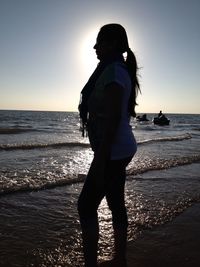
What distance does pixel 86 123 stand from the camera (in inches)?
104

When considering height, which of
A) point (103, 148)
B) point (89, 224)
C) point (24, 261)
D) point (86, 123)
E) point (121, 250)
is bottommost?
point (24, 261)

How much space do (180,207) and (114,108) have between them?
3.60 metres

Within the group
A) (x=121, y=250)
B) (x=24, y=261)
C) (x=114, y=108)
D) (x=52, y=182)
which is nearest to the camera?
(x=114, y=108)

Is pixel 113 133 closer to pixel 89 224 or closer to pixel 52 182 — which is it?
pixel 89 224

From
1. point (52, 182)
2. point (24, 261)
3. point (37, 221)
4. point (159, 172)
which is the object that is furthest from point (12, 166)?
point (24, 261)

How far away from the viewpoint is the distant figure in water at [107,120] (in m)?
2.36

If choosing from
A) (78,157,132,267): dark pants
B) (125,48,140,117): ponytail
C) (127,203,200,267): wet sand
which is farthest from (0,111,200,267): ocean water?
(125,48,140,117): ponytail

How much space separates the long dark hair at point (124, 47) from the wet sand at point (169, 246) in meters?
1.65

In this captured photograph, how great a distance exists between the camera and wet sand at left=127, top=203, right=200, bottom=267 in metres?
3.43

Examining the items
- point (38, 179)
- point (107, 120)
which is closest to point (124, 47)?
point (107, 120)

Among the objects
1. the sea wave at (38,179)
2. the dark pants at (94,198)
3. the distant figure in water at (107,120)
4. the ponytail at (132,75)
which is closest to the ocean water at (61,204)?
the sea wave at (38,179)

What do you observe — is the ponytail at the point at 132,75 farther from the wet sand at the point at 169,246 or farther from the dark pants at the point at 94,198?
the wet sand at the point at 169,246

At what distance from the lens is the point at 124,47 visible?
103 inches

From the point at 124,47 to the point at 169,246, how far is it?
7.70 feet
